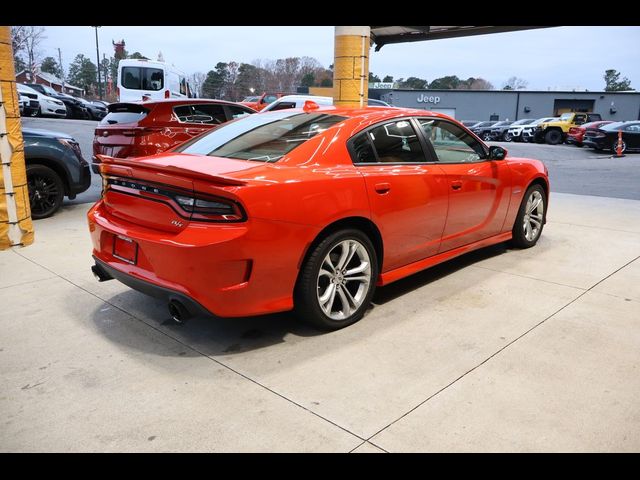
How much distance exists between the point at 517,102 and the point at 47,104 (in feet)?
154

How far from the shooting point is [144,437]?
237 centimetres

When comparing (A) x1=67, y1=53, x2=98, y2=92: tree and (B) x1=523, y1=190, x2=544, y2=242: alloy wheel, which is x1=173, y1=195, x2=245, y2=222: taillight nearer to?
(B) x1=523, y1=190, x2=544, y2=242: alloy wheel

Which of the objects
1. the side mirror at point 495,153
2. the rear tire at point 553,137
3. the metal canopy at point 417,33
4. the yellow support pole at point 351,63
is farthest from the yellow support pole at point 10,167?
the rear tire at point 553,137

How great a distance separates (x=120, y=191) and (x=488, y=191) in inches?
123

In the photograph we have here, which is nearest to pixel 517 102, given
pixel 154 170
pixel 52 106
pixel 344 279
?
pixel 52 106

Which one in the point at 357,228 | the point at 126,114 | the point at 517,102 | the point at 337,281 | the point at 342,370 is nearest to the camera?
the point at 342,370

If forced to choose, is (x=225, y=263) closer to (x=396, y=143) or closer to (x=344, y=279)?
(x=344, y=279)

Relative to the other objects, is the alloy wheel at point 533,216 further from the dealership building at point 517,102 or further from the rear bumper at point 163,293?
the dealership building at point 517,102

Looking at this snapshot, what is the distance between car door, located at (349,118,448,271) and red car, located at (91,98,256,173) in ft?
16.6

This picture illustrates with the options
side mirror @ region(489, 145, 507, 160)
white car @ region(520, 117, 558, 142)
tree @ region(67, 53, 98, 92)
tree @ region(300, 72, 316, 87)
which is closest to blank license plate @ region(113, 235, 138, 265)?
side mirror @ region(489, 145, 507, 160)

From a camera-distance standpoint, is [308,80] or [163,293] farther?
[308,80]

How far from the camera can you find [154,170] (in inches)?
125

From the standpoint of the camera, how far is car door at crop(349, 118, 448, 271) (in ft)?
12.0

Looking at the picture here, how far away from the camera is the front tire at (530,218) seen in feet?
18.0
